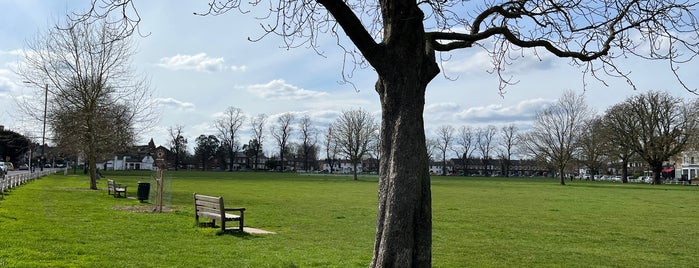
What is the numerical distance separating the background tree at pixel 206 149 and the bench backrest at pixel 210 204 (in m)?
121

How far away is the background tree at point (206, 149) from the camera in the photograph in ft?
435

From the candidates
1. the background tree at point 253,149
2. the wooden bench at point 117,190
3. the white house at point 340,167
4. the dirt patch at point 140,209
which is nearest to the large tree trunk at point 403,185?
the dirt patch at point 140,209

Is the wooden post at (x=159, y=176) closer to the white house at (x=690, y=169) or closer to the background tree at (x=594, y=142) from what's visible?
the background tree at (x=594, y=142)

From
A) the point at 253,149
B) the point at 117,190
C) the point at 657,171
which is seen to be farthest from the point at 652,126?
the point at 253,149

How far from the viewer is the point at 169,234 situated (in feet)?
40.1

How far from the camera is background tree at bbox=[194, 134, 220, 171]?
13250cm

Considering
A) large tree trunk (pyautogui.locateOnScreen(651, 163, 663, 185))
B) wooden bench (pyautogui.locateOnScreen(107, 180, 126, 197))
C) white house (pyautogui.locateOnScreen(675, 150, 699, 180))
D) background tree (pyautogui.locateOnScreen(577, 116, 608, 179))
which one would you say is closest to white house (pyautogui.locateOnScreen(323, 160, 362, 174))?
white house (pyautogui.locateOnScreen(675, 150, 699, 180))

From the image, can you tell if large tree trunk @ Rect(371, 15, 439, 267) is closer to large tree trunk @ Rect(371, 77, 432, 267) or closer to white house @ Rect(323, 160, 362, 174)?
large tree trunk @ Rect(371, 77, 432, 267)

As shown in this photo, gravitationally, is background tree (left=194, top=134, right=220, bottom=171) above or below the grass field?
above

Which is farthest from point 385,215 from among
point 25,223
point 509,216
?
point 509,216

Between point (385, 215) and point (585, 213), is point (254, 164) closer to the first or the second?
point (585, 213)

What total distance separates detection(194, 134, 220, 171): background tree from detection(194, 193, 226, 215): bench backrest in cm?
12144

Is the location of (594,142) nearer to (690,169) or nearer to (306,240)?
(690,169)

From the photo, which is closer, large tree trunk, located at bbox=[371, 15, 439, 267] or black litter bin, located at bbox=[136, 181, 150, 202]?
large tree trunk, located at bbox=[371, 15, 439, 267]
